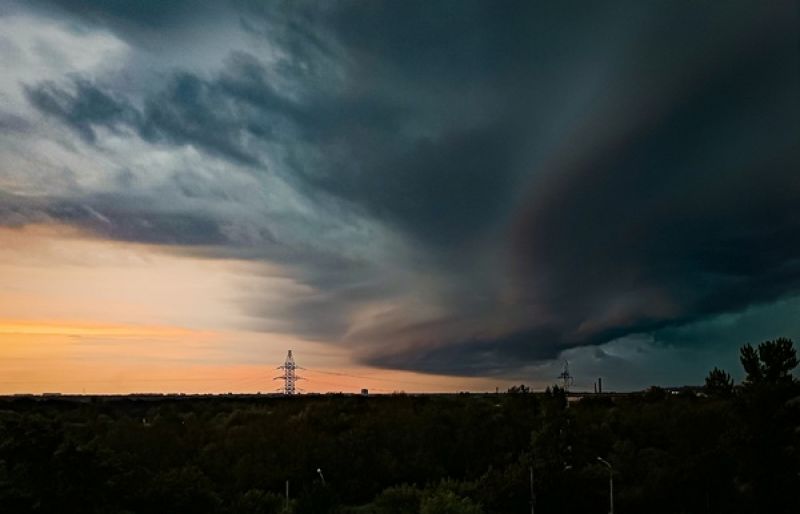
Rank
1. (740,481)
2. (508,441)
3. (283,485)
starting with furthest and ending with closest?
1. (508,441)
2. (283,485)
3. (740,481)

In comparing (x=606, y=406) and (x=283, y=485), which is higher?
Answer: (x=606, y=406)

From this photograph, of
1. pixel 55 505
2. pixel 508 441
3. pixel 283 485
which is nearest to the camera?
pixel 55 505

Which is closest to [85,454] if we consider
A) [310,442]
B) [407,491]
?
[407,491]

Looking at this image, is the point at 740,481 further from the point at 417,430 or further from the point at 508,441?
the point at 417,430

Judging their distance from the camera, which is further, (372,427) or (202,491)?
(372,427)

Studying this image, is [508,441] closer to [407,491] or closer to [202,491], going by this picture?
[407,491]

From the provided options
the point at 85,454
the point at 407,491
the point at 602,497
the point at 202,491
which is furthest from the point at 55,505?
the point at 602,497
